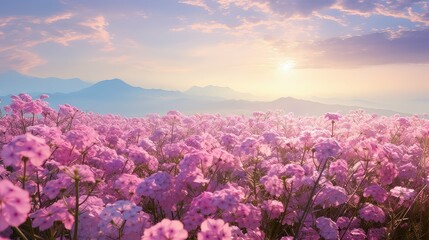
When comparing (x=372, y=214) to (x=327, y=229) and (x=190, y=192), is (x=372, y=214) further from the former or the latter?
(x=190, y=192)

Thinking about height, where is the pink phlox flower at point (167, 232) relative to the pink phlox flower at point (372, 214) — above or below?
above

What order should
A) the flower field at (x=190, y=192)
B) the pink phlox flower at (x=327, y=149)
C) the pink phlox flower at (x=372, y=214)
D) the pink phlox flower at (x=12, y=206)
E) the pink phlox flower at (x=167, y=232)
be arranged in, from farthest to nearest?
the pink phlox flower at (x=372, y=214) → the pink phlox flower at (x=327, y=149) → the flower field at (x=190, y=192) → the pink phlox flower at (x=167, y=232) → the pink phlox flower at (x=12, y=206)

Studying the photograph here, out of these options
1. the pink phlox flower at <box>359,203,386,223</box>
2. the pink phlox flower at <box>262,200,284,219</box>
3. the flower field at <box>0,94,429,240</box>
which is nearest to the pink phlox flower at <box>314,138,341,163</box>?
the flower field at <box>0,94,429,240</box>

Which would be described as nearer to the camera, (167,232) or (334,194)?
(167,232)

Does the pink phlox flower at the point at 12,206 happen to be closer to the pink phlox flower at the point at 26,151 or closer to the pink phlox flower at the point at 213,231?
the pink phlox flower at the point at 26,151

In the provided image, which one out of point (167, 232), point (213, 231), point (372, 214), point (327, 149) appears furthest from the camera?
point (372, 214)

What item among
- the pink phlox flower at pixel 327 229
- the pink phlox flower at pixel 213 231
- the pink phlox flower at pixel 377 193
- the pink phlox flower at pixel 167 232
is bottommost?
the pink phlox flower at pixel 327 229

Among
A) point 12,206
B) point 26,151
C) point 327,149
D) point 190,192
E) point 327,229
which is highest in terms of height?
point 26,151

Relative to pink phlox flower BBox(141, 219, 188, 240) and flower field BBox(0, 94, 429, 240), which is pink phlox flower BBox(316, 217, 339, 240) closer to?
flower field BBox(0, 94, 429, 240)

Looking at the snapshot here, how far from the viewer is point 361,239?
23.9 feet

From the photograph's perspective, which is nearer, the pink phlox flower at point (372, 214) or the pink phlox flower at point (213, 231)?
the pink phlox flower at point (213, 231)

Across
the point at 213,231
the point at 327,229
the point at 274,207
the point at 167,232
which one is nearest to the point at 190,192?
the point at 274,207

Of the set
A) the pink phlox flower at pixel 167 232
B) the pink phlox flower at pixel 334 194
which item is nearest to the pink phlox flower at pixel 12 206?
the pink phlox flower at pixel 167 232

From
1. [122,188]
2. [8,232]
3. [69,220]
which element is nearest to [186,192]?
[122,188]
